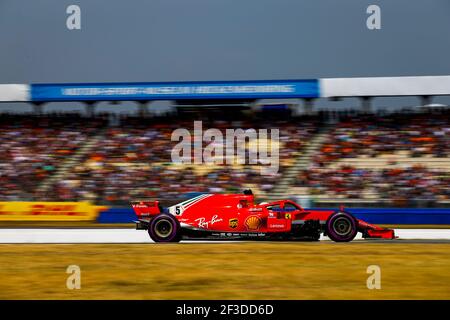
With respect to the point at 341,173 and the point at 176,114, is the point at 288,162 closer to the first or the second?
the point at 341,173

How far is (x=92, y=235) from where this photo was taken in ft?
53.4

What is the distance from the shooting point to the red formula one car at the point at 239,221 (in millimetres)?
13398

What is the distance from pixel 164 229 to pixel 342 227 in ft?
13.1

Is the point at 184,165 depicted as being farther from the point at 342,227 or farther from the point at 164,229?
the point at 342,227

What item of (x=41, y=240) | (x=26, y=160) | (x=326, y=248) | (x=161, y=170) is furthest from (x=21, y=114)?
(x=326, y=248)

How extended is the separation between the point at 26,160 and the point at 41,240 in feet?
36.6

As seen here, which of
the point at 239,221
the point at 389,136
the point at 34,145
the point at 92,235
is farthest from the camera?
the point at 34,145

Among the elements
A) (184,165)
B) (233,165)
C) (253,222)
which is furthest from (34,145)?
(253,222)

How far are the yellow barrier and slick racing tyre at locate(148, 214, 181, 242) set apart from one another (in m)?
7.54

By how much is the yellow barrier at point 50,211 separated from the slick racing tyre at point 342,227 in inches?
385

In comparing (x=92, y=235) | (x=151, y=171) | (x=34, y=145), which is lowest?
(x=92, y=235)

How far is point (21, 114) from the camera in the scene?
29.4 m

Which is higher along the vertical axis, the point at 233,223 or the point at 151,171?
the point at 151,171
